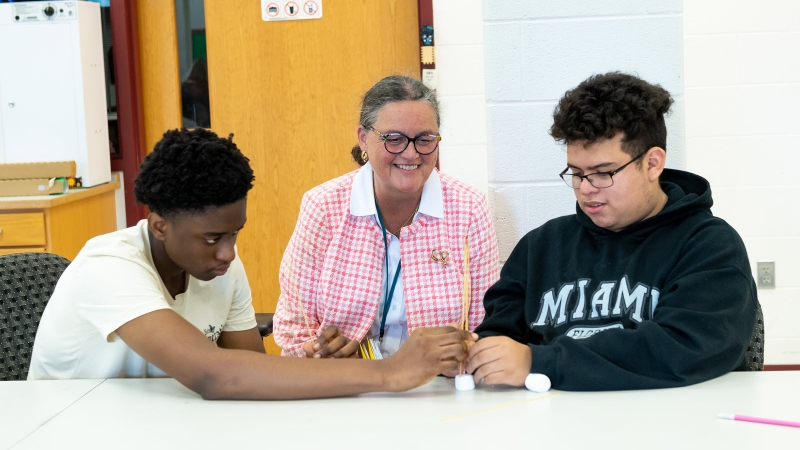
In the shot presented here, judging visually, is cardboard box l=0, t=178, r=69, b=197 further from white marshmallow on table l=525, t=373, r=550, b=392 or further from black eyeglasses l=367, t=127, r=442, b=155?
white marshmallow on table l=525, t=373, r=550, b=392

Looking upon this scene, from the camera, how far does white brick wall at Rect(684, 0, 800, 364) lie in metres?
3.20

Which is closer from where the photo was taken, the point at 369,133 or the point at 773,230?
the point at 369,133

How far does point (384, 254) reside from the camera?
2061 mm

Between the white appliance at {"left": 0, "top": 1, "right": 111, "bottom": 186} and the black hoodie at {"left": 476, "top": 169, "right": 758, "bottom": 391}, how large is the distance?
212 centimetres

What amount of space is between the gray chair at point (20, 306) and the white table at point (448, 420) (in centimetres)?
52

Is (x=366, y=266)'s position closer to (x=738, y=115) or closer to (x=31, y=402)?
(x=31, y=402)

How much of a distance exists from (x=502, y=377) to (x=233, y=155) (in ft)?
2.19

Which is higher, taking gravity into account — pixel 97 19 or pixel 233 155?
pixel 97 19

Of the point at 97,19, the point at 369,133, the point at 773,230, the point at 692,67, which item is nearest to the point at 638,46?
the point at 369,133

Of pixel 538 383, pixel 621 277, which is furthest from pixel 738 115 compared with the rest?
pixel 538 383

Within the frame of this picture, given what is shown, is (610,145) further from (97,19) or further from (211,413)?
(97,19)

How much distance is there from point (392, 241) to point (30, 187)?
1.71 metres

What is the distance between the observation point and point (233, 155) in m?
1.62

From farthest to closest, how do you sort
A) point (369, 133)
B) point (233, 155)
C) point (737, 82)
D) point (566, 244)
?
point (737, 82) < point (369, 133) < point (566, 244) < point (233, 155)
